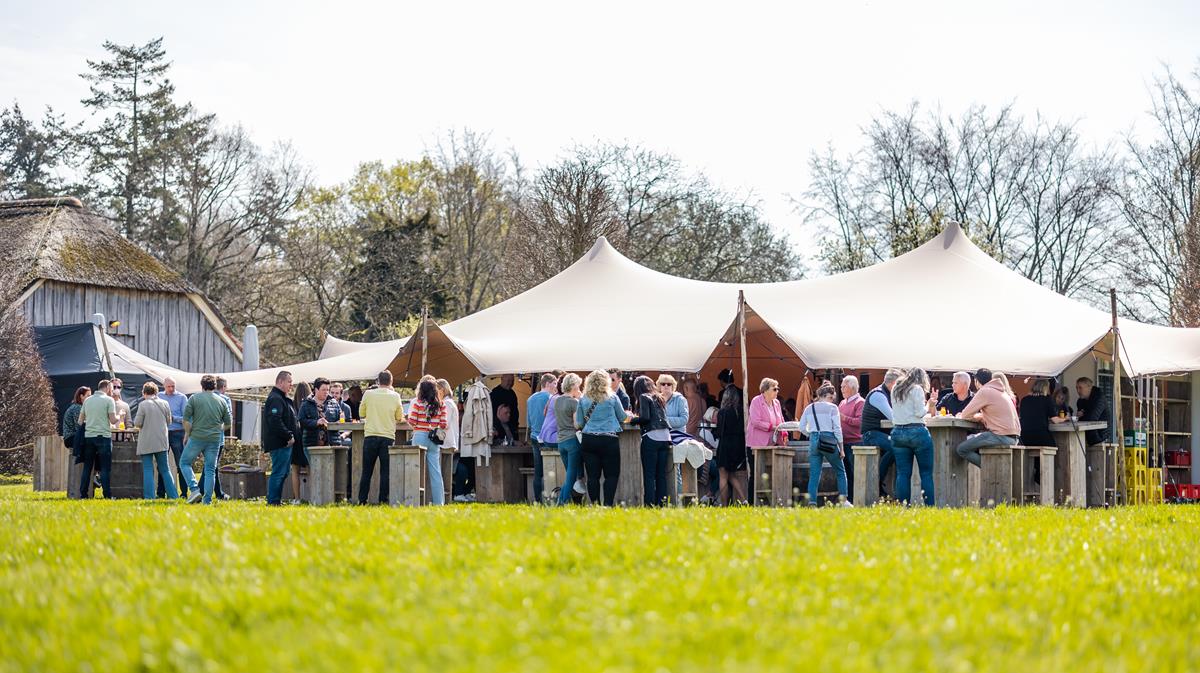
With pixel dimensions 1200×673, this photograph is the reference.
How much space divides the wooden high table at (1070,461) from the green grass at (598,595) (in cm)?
458

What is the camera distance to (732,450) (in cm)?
1466

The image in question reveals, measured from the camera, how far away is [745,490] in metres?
14.8

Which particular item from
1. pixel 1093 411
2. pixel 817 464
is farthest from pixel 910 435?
pixel 1093 411

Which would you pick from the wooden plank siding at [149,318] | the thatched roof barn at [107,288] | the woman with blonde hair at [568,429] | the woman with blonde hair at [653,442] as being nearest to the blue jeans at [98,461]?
the woman with blonde hair at [568,429]

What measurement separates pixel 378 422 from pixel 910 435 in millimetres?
5034

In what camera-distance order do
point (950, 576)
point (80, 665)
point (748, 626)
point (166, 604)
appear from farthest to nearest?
point (950, 576)
point (166, 604)
point (748, 626)
point (80, 665)

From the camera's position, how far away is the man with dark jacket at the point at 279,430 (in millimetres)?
14312

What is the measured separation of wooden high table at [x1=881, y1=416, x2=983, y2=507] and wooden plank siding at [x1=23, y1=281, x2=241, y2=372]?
27196mm

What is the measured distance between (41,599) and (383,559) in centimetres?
157

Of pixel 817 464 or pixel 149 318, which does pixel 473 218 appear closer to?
pixel 149 318

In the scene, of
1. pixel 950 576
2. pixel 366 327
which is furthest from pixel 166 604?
pixel 366 327

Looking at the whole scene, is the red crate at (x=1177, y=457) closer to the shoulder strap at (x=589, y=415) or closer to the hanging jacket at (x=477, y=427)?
the hanging jacket at (x=477, y=427)

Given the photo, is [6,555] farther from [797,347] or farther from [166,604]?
[797,347]

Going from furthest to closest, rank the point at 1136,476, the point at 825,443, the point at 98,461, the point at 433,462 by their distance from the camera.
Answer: the point at 98,461 < the point at 1136,476 < the point at 433,462 < the point at 825,443
